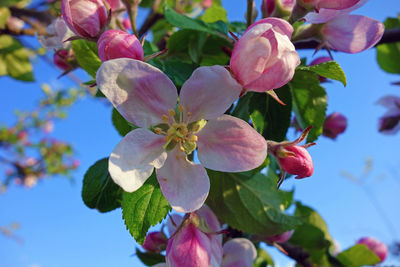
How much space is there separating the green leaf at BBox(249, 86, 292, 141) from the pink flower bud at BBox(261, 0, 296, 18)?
6.6 inches

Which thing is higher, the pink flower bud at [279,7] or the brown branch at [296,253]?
the pink flower bud at [279,7]

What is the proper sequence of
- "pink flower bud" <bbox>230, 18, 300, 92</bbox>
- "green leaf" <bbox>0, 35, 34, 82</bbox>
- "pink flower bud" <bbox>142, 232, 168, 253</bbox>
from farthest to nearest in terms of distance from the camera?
"green leaf" <bbox>0, 35, 34, 82</bbox> < "pink flower bud" <bbox>142, 232, 168, 253</bbox> < "pink flower bud" <bbox>230, 18, 300, 92</bbox>

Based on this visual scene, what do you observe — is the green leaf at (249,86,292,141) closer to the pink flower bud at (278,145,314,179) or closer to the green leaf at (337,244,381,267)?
the pink flower bud at (278,145,314,179)

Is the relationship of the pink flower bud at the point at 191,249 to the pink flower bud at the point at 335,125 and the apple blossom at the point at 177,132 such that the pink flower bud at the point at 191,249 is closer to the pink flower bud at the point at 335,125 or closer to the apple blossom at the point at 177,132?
the apple blossom at the point at 177,132

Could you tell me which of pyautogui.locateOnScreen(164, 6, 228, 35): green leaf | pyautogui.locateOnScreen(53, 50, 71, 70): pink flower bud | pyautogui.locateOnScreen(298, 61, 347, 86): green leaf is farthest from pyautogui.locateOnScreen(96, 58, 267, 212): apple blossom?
pyautogui.locateOnScreen(53, 50, 71, 70): pink flower bud

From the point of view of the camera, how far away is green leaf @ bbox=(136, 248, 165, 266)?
906 mm

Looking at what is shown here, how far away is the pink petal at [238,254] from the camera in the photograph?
32.8 inches

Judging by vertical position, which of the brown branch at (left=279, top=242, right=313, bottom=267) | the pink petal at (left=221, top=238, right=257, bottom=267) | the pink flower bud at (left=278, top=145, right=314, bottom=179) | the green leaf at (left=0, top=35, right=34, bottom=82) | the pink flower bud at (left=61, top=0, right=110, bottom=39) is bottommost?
the brown branch at (left=279, top=242, right=313, bottom=267)

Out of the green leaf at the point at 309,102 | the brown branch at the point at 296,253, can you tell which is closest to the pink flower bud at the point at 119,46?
the green leaf at the point at 309,102

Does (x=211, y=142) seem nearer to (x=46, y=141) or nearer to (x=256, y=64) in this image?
(x=256, y=64)

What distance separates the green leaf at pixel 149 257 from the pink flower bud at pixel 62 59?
0.55 metres

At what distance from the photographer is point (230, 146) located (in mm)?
575

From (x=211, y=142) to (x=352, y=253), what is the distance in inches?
37.8

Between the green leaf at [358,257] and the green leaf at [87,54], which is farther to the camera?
the green leaf at [358,257]
